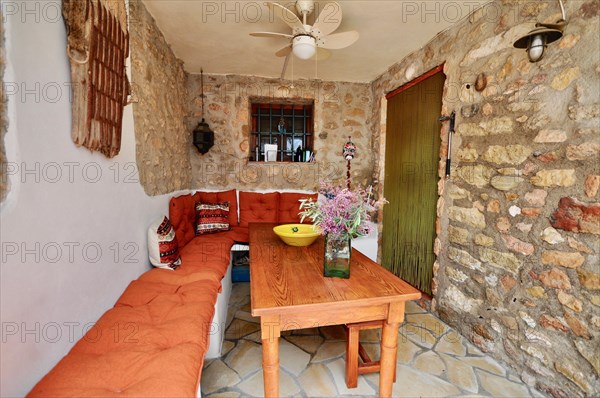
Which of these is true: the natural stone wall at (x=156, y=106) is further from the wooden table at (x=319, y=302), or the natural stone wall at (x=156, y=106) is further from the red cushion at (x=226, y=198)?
the wooden table at (x=319, y=302)

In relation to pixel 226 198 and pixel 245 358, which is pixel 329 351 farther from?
pixel 226 198

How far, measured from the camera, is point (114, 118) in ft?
5.25

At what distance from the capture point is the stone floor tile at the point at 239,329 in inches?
85.0

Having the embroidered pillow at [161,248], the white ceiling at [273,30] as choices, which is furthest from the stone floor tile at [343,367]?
the white ceiling at [273,30]

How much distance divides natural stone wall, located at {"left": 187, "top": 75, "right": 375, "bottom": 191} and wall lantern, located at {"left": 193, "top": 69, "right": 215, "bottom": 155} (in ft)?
0.29

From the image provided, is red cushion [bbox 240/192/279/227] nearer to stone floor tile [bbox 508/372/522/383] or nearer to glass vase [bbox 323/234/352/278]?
glass vase [bbox 323/234/352/278]

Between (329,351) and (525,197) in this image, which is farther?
(329,351)

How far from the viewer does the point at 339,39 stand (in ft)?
7.11

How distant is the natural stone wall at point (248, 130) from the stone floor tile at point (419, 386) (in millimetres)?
2599

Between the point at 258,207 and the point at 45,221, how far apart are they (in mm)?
2526

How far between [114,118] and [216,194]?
201 cm

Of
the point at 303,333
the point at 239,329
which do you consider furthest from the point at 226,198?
the point at 303,333

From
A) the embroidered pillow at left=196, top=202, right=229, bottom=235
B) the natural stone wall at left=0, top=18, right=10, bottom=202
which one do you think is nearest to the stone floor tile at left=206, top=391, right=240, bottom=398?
the natural stone wall at left=0, top=18, right=10, bottom=202

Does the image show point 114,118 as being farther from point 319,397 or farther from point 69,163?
point 319,397
